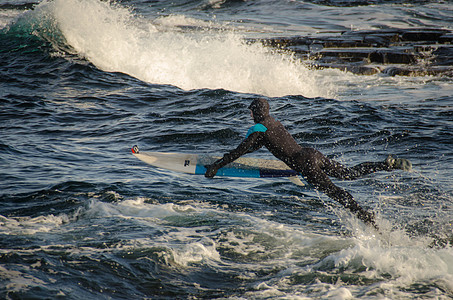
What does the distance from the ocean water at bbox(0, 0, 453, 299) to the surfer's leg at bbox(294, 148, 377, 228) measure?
0.31m

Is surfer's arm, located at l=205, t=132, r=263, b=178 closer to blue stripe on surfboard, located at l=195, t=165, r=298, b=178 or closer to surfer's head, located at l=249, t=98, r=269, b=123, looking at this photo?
surfer's head, located at l=249, t=98, r=269, b=123

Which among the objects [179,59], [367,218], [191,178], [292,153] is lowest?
[191,178]

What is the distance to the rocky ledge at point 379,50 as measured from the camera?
18203mm

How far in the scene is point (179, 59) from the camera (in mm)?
17969

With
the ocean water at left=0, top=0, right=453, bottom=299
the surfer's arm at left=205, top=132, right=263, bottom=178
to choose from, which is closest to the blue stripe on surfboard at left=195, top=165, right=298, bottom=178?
the ocean water at left=0, top=0, right=453, bottom=299

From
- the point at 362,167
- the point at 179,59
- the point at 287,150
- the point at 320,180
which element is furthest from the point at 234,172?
the point at 179,59

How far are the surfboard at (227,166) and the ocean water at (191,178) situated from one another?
1.13 feet

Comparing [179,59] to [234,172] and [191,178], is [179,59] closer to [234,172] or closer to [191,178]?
[191,178]

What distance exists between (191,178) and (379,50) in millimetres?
14248


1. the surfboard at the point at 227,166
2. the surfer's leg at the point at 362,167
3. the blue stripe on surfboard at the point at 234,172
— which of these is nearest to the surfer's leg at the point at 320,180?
the surfer's leg at the point at 362,167

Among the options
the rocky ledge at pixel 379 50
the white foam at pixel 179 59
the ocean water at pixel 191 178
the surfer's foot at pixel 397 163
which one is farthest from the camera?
the rocky ledge at pixel 379 50

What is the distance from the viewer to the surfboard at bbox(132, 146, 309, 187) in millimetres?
7910

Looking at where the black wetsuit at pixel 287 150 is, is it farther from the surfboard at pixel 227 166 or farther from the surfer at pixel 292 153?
the surfboard at pixel 227 166

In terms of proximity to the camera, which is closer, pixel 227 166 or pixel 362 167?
pixel 362 167
